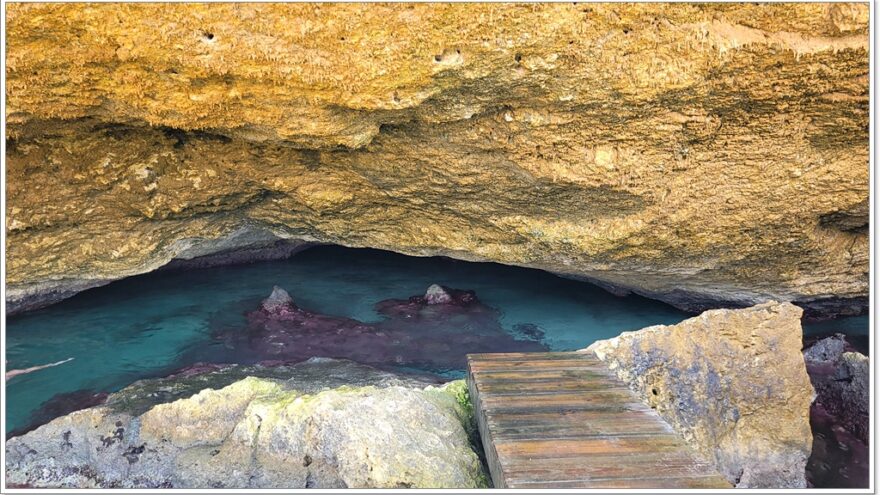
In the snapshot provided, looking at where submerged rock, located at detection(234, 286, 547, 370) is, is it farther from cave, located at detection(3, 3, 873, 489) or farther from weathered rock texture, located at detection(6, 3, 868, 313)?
weathered rock texture, located at detection(6, 3, 868, 313)

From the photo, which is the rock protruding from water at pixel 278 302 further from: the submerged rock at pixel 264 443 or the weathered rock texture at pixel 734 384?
the weathered rock texture at pixel 734 384

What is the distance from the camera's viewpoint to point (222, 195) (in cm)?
730

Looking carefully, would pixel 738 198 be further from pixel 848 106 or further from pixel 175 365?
pixel 175 365

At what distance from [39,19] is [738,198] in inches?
260

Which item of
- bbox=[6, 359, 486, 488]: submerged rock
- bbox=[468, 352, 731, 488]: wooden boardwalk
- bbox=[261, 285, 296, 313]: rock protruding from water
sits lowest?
bbox=[6, 359, 486, 488]: submerged rock

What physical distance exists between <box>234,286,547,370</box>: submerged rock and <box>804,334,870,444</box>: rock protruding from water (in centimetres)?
352

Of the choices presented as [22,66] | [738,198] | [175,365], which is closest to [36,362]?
[175,365]

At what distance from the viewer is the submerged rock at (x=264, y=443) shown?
15.4 ft

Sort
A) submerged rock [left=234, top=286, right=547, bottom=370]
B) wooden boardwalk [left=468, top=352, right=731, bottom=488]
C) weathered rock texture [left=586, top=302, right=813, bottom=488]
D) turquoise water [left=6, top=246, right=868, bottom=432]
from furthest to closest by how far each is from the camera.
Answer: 1. submerged rock [left=234, top=286, right=547, bottom=370]
2. turquoise water [left=6, top=246, right=868, bottom=432]
3. weathered rock texture [left=586, top=302, right=813, bottom=488]
4. wooden boardwalk [left=468, top=352, right=731, bottom=488]

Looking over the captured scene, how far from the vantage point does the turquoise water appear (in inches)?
290

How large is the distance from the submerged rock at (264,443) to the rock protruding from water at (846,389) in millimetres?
4576

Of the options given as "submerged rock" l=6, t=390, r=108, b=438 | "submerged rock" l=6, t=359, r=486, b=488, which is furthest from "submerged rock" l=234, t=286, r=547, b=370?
"submerged rock" l=6, t=359, r=486, b=488

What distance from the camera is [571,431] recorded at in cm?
450

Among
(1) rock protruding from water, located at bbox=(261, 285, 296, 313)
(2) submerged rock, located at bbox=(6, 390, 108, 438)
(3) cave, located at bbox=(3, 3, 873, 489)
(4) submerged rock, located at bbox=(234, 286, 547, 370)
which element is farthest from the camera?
(1) rock protruding from water, located at bbox=(261, 285, 296, 313)
